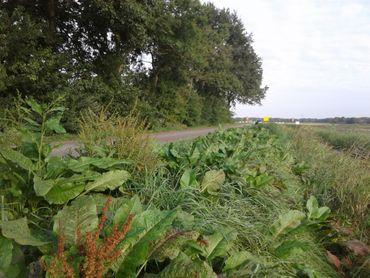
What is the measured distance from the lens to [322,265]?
3730 millimetres

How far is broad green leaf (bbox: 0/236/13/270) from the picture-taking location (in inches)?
74.7

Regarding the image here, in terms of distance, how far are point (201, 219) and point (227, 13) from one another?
48152mm

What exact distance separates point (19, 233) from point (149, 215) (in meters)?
0.78

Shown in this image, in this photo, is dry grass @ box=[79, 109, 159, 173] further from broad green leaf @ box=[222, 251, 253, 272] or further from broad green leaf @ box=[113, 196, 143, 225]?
broad green leaf @ box=[222, 251, 253, 272]

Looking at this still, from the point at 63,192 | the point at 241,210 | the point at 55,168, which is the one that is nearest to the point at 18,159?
the point at 55,168

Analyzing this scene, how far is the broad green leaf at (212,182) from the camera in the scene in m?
3.77

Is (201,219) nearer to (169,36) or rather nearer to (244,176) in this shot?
(244,176)

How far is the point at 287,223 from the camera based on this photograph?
357 cm

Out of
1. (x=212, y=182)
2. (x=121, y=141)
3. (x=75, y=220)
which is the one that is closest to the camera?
(x=75, y=220)

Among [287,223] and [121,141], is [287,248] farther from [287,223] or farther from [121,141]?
[121,141]

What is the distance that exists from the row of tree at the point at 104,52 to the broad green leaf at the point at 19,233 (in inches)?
290

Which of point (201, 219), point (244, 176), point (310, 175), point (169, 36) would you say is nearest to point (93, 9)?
point (169, 36)

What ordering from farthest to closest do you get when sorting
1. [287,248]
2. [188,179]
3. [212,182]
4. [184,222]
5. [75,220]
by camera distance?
[212,182]
[188,179]
[287,248]
[184,222]
[75,220]

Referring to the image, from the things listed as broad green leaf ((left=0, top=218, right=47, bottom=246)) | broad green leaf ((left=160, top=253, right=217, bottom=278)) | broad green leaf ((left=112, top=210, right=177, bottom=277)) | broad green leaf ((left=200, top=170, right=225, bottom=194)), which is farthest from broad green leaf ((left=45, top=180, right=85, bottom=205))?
broad green leaf ((left=200, top=170, right=225, bottom=194))
